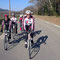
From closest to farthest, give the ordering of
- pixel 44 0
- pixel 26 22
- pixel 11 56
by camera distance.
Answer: pixel 11 56
pixel 26 22
pixel 44 0

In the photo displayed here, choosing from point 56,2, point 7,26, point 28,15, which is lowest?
point 7,26

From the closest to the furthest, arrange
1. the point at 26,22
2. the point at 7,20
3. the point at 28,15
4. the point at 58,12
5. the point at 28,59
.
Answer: the point at 28,59 < the point at 28,15 < the point at 26,22 < the point at 7,20 < the point at 58,12

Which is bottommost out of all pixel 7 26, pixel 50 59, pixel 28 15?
pixel 50 59

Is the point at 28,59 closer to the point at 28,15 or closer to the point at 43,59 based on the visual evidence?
the point at 43,59

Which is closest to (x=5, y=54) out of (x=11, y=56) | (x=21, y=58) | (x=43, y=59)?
(x=11, y=56)

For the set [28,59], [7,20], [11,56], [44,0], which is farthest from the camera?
[44,0]

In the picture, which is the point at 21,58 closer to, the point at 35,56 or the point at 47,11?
the point at 35,56

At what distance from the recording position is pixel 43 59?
586 centimetres

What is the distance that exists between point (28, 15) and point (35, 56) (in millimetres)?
1932

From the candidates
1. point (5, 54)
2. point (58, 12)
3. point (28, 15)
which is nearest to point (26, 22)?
point (28, 15)

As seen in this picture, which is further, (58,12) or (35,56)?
(58,12)

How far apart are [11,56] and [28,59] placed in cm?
85

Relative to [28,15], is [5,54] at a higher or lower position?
lower

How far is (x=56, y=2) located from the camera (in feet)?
178
